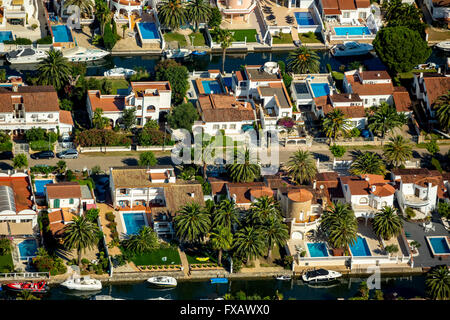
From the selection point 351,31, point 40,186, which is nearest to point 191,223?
point 40,186

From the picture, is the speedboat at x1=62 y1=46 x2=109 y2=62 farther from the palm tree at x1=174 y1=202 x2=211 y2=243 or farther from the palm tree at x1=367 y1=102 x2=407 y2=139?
the palm tree at x1=174 y1=202 x2=211 y2=243

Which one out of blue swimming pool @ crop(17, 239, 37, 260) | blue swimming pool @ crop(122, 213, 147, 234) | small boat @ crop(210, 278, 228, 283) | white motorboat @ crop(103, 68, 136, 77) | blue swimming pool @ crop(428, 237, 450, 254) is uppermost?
white motorboat @ crop(103, 68, 136, 77)

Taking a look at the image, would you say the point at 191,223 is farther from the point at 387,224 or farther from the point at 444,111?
the point at 444,111

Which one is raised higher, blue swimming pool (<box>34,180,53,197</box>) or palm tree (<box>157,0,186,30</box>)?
palm tree (<box>157,0,186,30</box>)

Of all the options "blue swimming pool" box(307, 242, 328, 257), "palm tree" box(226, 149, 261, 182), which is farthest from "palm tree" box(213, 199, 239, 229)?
"palm tree" box(226, 149, 261, 182)

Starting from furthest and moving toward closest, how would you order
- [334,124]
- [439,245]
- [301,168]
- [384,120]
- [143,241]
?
Result: 1. [384,120]
2. [334,124]
3. [301,168]
4. [439,245]
5. [143,241]
